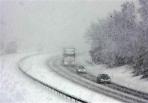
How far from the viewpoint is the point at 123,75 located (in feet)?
167

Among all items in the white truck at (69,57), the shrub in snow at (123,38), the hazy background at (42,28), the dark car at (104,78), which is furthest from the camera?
the hazy background at (42,28)

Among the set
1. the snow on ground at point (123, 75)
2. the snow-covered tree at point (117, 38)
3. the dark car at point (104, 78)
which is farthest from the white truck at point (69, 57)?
the dark car at point (104, 78)

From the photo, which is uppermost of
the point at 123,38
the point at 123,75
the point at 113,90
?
the point at 123,38

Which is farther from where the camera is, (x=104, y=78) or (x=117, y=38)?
(x=117, y=38)

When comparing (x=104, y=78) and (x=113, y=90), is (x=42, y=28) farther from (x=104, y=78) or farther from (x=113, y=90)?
(x=113, y=90)

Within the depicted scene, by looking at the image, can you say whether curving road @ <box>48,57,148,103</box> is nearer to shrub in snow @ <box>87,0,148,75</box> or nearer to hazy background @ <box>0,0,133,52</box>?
shrub in snow @ <box>87,0,148,75</box>

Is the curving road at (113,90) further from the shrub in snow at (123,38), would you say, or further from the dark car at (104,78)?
the shrub in snow at (123,38)

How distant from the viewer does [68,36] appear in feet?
409

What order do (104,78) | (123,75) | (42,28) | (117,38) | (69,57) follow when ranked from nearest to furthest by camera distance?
(104,78) < (123,75) < (117,38) < (69,57) < (42,28)

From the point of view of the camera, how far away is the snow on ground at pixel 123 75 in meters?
45.7

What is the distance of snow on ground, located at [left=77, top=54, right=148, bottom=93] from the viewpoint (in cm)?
4569

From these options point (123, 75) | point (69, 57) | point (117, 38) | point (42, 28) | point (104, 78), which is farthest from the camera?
point (42, 28)

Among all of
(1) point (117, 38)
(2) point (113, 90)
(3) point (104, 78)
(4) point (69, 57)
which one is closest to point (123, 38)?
(1) point (117, 38)

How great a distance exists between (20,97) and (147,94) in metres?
13.8
